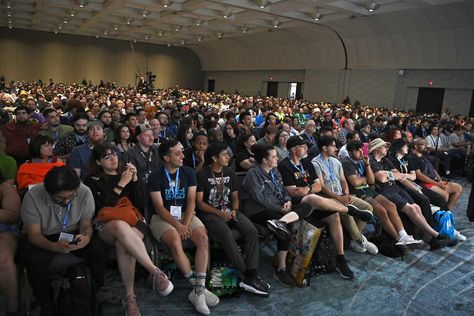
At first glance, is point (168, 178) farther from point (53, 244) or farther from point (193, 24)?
point (193, 24)

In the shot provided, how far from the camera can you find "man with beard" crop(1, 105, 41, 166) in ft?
16.5

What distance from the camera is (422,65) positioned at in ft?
62.1

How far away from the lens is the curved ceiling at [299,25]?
15820 millimetres

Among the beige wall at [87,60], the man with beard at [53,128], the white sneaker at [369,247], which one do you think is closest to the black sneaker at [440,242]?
the white sneaker at [369,247]

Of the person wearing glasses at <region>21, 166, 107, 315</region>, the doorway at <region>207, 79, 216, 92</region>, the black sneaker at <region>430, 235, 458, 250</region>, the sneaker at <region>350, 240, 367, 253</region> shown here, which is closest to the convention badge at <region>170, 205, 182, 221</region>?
the person wearing glasses at <region>21, 166, 107, 315</region>

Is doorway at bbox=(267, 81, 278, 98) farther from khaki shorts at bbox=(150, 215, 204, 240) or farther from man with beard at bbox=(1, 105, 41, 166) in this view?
khaki shorts at bbox=(150, 215, 204, 240)

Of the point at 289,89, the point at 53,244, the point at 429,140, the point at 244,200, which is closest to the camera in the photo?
the point at 53,244

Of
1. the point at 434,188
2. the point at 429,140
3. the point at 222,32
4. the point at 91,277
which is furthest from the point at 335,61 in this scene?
the point at 91,277

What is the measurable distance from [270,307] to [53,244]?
73.4 inches

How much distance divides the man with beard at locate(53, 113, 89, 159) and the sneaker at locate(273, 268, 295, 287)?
3.41m

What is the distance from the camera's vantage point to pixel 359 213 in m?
4.02

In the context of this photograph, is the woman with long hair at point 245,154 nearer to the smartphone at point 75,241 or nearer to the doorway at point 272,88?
the smartphone at point 75,241

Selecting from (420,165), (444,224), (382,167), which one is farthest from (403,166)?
(444,224)

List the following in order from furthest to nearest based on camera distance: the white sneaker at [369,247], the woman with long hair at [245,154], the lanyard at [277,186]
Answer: the woman with long hair at [245,154] < the white sneaker at [369,247] < the lanyard at [277,186]
